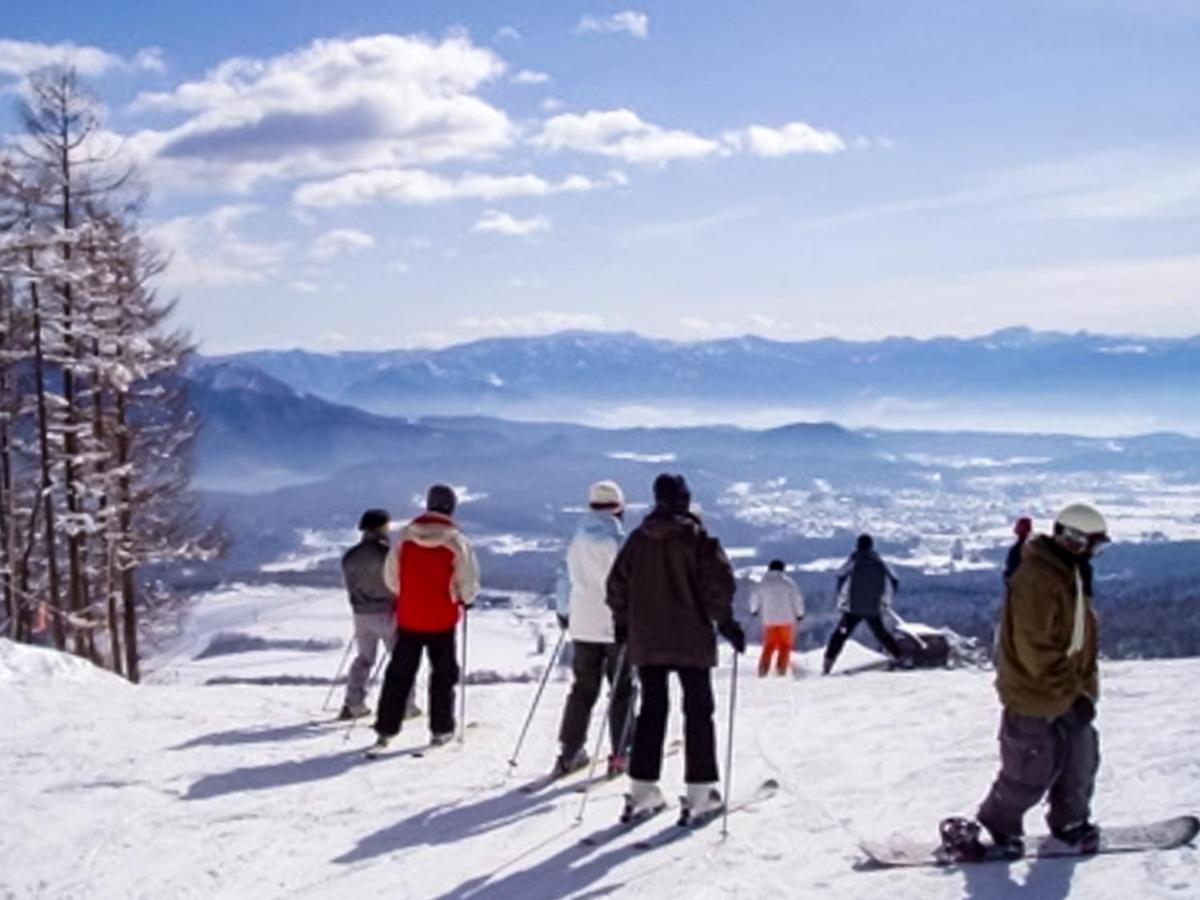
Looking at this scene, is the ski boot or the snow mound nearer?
the ski boot

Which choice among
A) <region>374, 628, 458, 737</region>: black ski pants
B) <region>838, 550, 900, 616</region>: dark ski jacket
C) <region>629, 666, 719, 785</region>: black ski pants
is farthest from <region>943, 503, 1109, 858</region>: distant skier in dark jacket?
<region>838, 550, 900, 616</region>: dark ski jacket

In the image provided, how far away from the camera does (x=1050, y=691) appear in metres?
6.33

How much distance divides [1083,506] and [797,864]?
8.14ft

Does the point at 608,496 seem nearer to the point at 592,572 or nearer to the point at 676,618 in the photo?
the point at 592,572

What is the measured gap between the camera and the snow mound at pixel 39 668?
14484 mm

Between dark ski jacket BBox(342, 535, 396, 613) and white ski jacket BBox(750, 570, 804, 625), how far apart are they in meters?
7.06

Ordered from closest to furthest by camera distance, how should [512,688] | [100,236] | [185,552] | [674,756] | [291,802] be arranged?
[291,802] → [674,756] → [512,688] → [100,236] → [185,552]

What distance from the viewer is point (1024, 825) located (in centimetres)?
730

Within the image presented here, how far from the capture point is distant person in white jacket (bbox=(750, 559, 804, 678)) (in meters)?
17.3

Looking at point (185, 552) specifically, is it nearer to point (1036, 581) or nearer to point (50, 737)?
point (50, 737)

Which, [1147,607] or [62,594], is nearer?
[62,594]

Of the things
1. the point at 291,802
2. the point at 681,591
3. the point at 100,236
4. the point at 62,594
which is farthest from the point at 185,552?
the point at 681,591

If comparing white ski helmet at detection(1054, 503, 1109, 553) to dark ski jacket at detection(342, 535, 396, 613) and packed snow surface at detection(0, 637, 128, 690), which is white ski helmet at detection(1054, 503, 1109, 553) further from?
packed snow surface at detection(0, 637, 128, 690)

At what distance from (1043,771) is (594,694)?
351 cm
